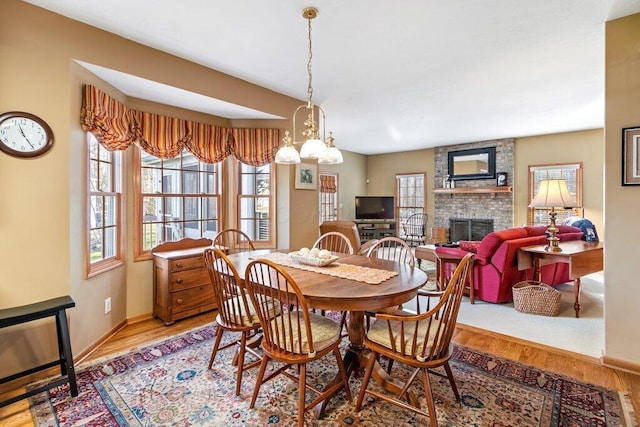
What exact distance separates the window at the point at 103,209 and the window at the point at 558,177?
758 centimetres

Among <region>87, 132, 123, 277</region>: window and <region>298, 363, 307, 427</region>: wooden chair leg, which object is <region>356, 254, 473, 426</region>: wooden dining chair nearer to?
<region>298, 363, 307, 427</region>: wooden chair leg

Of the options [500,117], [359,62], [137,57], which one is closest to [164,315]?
[137,57]

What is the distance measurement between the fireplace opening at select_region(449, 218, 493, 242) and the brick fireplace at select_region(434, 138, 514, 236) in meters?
0.05

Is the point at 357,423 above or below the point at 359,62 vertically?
below

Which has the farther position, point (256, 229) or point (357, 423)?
point (256, 229)

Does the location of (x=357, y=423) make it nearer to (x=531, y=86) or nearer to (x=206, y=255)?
(x=206, y=255)

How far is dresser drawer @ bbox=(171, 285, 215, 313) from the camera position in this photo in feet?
10.5

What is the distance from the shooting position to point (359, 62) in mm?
3115

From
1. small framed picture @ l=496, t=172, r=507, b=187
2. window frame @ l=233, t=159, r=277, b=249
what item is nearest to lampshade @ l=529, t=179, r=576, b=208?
window frame @ l=233, t=159, r=277, b=249

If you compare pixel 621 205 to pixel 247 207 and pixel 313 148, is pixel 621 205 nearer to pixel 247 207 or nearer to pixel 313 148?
pixel 313 148

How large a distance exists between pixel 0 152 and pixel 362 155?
823 centimetres

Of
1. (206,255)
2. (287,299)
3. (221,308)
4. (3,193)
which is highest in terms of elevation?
(3,193)

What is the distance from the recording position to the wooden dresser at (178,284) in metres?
3.16

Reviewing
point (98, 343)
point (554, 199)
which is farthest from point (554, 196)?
point (98, 343)
